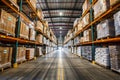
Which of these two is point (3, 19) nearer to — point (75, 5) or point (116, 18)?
point (116, 18)

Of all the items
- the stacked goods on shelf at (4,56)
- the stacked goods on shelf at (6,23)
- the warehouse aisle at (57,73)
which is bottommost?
the warehouse aisle at (57,73)

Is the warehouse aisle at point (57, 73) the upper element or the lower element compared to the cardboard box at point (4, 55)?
lower

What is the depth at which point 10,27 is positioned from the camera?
389cm

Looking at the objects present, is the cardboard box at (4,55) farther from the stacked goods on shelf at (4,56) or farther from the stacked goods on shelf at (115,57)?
the stacked goods on shelf at (115,57)

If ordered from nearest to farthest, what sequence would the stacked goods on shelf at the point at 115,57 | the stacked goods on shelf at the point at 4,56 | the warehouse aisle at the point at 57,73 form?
1. the warehouse aisle at the point at 57,73
2. the stacked goods on shelf at the point at 115,57
3. the stacked goods on shelf at the point at 4,56

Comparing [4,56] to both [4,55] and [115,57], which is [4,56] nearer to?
[4,55]

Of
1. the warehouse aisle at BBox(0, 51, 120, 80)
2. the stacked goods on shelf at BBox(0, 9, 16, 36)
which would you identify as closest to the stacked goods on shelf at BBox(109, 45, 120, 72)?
the warehouse aisle at BBox(0, 51, 120, 80)

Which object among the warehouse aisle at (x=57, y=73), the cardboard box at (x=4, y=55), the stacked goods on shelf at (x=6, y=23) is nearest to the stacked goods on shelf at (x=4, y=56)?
the cardboard box at (x=4, y=55)

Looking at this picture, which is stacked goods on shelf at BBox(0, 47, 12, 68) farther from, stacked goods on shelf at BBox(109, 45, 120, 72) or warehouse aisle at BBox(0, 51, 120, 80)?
stacked goods on shelf at BBox(109, 45, 120, 72)

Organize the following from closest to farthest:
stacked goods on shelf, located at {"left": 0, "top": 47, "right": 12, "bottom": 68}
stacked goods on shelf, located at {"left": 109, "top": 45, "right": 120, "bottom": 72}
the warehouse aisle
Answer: the warehouse aisle
stacked goods on shelf, located at {"left": 109, "top": 45, "right": 120, "bottom": 72}
stacked goods on shelf, located at {"left": 0, "top": 47, "right": 12, "bottom": 68}

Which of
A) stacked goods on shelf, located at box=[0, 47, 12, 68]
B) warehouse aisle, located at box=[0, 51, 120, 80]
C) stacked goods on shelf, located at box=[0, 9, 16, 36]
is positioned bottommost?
warehouse aisle, located at box=[0, 51, 120, 80]

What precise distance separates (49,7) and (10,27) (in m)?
9.74

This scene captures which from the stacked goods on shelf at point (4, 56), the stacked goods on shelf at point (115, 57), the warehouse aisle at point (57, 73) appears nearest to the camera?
the warehouse aisle at point (57, 73)

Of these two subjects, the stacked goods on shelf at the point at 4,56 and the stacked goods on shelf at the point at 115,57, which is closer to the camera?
the stacked goods on shelf at the point at 115,57
